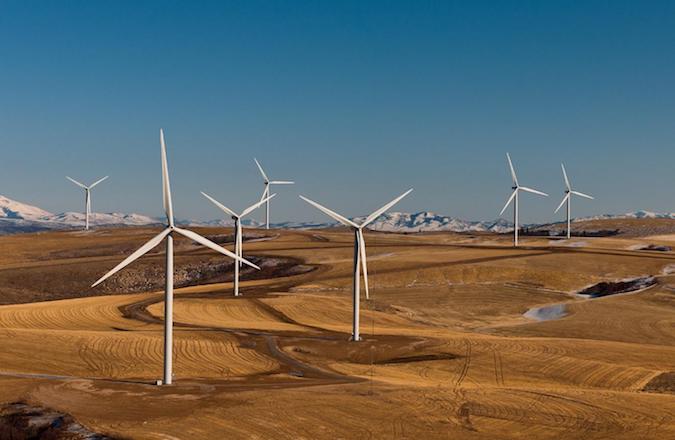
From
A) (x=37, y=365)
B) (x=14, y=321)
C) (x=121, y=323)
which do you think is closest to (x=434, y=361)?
(x=37, y=365)

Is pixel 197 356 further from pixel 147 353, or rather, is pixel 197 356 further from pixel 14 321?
pixel 14 321

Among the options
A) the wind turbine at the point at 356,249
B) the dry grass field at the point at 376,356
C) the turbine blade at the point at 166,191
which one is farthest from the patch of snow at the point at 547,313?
the turbine blade at the point at 166,191

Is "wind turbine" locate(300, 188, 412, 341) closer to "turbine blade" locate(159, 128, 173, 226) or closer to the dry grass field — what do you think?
the dry grass field

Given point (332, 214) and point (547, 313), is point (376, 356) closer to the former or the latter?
point (332, 214)

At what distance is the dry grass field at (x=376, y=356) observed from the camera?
106 feet

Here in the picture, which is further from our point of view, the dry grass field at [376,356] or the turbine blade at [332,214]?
the turbine blade at [332,214]

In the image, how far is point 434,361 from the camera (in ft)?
164

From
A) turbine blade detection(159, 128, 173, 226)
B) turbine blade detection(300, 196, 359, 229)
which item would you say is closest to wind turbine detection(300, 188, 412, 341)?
turbine blade detection(300, 196, 359, 229)

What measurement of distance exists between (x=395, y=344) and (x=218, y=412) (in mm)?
25083

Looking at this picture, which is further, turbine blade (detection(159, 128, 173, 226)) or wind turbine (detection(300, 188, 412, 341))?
wind turbine (detection(300, 188, 412, 341))

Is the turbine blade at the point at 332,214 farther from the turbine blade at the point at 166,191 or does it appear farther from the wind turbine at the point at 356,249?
the turbine blade at the point at 166,191

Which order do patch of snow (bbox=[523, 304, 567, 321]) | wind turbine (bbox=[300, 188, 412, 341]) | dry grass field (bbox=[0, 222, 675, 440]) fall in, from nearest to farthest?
1. dry grass field (bbox=[0, 222, 675, 440])
2. wind turbine (bbox=[300, 188, 412, 341])
3. patch of snow (bbox=[523, 304, 567, 321])

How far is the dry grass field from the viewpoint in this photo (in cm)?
3241

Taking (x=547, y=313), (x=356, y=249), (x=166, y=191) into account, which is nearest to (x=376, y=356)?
(x=356, y=249)
